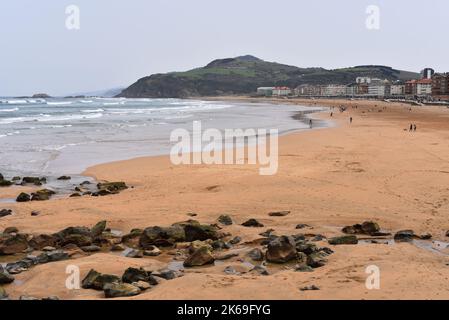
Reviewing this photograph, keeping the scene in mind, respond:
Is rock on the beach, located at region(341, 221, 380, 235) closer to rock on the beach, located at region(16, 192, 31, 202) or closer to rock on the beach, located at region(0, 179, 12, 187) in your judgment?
rock on the beach, located at region(16, 192, 31, 202)

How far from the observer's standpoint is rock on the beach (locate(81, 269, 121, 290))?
756 cm

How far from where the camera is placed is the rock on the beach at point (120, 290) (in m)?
7.08

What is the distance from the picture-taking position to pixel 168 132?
3941 centimetres

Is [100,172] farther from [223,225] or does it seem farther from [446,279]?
[446,279]

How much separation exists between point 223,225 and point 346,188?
5409mm

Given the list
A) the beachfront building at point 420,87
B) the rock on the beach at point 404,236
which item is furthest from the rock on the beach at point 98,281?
the beachfront building at point 420,87

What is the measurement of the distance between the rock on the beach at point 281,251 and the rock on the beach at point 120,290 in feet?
8.39

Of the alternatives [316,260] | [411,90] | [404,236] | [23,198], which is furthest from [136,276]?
[411,90]

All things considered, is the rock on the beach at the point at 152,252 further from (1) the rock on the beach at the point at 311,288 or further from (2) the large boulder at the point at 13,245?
(1) the rock on the beach at the point at 311,288

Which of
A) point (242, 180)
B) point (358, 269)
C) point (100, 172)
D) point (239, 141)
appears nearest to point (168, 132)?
point (239, 141)

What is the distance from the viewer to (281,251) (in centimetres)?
866

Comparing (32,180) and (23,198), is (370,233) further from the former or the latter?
(32,180)

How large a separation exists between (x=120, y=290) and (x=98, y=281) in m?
0.64
